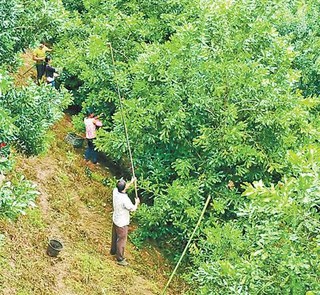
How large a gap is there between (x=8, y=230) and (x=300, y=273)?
597 centimetres

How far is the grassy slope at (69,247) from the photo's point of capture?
9680 mm

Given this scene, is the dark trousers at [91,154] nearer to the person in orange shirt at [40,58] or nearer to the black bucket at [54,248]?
the person in orange shirt at [40,58]

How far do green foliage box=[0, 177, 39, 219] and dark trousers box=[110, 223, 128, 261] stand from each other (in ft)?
12.0

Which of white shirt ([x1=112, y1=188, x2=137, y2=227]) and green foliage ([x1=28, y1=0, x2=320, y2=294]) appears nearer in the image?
white shirt ([x1=112, y1=188, x2=137, y2=227])

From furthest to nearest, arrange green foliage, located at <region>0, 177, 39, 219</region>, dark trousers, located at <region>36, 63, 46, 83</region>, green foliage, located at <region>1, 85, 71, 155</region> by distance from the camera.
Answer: dark trousers, located at <region>36, 63, 46, 83</region>, green foliage, located at <region>1, 85, 71, 155</region>, green foliage, located at <region>0, 177, 39, 219</region>

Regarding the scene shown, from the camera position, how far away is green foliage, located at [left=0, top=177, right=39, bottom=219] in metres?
6.40

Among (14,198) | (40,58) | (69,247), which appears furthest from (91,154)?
(14,198)

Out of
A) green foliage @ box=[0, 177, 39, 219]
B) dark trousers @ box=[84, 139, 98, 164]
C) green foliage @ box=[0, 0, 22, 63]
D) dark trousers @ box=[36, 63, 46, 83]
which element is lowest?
dark trousers @ box=[84, 139, 98, 164]

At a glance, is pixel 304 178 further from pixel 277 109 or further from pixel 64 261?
pixel 64 261

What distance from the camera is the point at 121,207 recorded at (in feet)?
32.4

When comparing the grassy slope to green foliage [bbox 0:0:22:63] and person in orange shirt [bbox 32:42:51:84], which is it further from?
green foliage [bbox 0:0:22:63]

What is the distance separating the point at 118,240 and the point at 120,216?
2.20 feet

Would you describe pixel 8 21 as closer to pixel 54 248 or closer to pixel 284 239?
pixel 284 239

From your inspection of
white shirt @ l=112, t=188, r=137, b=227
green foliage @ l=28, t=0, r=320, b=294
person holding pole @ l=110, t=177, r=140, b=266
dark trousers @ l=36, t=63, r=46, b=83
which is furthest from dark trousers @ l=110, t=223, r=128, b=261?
dark trousers @ l=36, t=63, r=46, b=83
